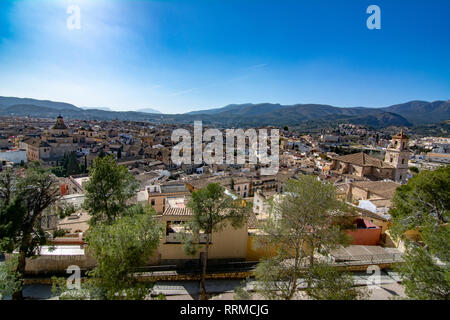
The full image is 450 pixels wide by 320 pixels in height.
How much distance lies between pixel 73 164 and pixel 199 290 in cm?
3883

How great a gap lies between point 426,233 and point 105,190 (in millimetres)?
11393

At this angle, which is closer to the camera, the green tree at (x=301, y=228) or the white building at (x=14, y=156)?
the green tree at (x=301, y=228)

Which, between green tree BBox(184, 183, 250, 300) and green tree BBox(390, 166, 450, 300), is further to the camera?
green tree BBox(184, 183, 250, 300)

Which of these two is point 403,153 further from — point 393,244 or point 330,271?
point 330,271

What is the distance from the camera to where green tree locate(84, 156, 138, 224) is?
1004 centimetres

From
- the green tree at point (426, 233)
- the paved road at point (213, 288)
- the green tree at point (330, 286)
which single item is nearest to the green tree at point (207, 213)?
the paved road at point (213, 288)

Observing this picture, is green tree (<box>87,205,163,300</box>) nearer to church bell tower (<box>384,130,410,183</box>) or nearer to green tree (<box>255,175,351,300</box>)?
green tree (<box>255,175,351,300</box>)

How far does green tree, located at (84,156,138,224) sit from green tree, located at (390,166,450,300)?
9.95 m

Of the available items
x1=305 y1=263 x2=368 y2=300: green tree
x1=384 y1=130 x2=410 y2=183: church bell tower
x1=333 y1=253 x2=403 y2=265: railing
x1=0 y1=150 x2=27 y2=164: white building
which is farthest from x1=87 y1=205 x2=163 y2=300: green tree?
x1=0 y1=150 x2=27 y2=164: white building

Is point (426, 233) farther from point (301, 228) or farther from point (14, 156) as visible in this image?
point (14, 156)

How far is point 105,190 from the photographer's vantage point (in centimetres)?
1017

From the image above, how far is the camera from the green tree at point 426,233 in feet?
17.2

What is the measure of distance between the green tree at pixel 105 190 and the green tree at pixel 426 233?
32.6ft

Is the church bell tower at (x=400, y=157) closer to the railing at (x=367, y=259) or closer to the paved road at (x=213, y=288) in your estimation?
the railing at (x=367, y=259)
